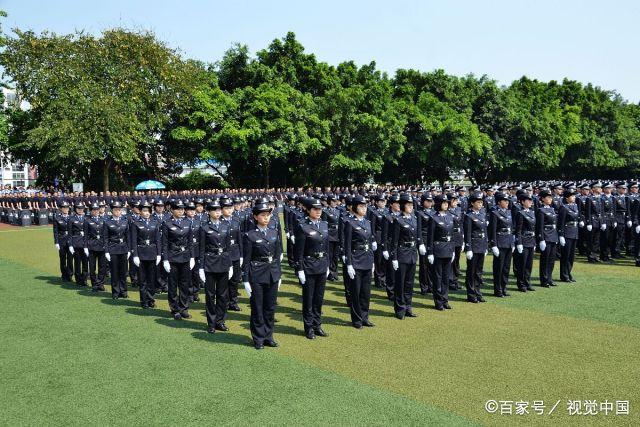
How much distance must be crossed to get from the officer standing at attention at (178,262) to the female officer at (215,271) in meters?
0.77

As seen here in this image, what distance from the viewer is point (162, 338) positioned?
7.46 m

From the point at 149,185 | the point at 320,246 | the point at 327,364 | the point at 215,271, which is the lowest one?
the point at 327,364

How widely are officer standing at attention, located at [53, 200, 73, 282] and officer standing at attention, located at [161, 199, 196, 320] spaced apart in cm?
404

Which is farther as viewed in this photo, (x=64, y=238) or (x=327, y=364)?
(x=64, y=238)

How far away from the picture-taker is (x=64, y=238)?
1171 cm

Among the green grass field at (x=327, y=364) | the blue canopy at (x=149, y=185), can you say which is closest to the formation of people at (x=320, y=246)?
the green grass field at (x=327, y=364)

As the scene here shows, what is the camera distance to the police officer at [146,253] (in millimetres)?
9352

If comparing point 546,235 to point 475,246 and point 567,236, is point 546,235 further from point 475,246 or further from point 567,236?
point 475,246

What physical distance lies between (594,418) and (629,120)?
56.4 m

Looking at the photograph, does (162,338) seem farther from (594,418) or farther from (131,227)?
(594,418)

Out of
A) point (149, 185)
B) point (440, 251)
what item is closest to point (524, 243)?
point (440, 251)

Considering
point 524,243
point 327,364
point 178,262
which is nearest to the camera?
point 327,364

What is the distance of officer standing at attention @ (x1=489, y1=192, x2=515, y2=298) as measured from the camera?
32.4 ft

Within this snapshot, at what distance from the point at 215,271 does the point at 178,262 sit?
43.2 inches
